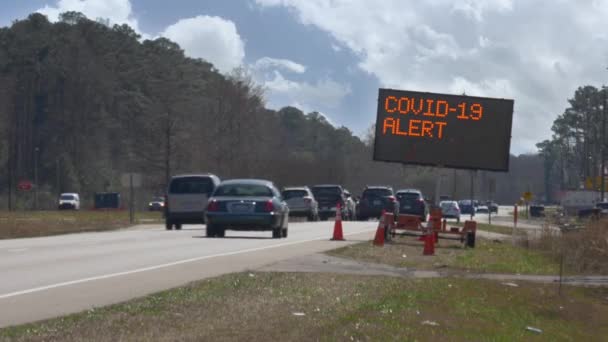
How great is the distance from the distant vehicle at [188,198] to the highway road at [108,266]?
8873mm

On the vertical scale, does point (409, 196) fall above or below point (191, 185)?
above

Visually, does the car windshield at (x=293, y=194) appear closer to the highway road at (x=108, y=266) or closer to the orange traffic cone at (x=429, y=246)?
the highway road at (x=108, y=266)

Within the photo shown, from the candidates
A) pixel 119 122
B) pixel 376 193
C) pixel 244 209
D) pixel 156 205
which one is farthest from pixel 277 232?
pixel 119 122

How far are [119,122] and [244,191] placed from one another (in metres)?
80.2

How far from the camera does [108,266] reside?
709 inches

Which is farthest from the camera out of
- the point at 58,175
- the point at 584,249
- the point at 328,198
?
the point at 58,175

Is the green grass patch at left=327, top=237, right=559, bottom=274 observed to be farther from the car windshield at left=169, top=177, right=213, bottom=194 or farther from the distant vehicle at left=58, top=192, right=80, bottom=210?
the distant vehicle at left=58, top=192, right=80, bottom=210

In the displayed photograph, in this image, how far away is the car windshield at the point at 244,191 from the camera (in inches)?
1150

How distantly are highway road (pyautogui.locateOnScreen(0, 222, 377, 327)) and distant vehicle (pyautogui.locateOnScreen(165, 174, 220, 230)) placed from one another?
8873 millimetres

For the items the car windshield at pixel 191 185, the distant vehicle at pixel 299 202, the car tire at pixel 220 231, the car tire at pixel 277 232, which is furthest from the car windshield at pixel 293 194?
the car tire at pixel 277 232

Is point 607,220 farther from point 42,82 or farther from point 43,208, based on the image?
point 42,82

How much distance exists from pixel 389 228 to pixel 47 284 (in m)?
15.0

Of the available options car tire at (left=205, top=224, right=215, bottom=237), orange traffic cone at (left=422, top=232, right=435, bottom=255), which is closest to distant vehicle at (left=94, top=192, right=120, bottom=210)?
car tire at (left=205, top=224, right=215, bottom=237)

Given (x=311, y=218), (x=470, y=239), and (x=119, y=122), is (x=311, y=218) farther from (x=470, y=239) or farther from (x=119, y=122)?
(x=119, y=122)
